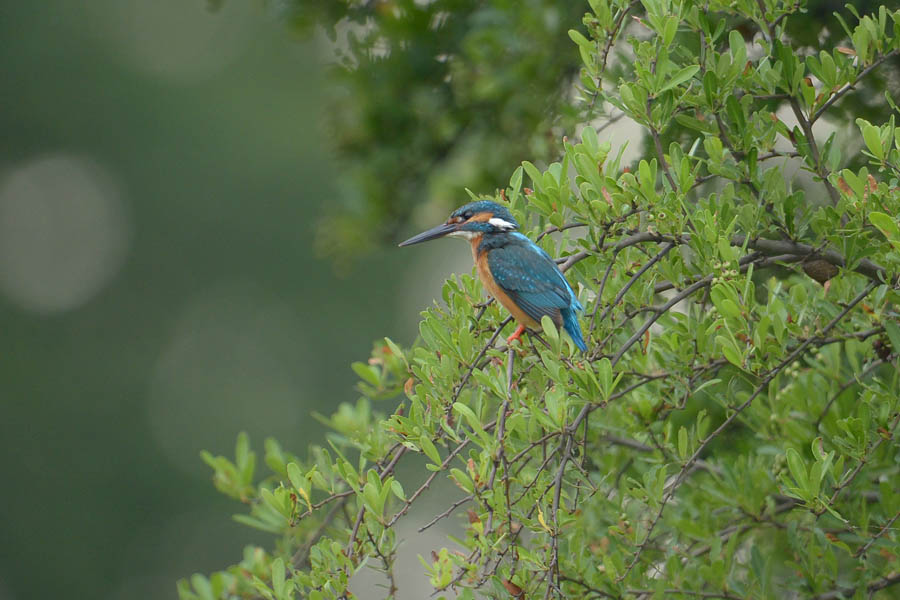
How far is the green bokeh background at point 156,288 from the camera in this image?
15117mm

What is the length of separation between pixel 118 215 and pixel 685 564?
52.4ft

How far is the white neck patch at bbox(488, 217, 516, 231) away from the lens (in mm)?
3137

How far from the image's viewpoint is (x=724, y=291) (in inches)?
83.4

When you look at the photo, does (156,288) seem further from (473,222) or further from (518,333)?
(518,333)

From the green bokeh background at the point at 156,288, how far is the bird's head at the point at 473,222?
38.0ft

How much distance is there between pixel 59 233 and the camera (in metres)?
17.8

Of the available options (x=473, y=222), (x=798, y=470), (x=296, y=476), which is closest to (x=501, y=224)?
(x=473, y=222)

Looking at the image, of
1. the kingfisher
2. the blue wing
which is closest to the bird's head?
the kingfisher

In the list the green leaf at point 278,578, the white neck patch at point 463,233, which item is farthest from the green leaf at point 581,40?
the green leaf at point 278,578

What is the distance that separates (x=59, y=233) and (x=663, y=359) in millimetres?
16928

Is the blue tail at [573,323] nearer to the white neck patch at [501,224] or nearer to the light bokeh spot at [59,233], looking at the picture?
the white neck patch at [501,224]

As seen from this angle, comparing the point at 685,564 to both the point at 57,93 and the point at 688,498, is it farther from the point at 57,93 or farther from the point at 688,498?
the point at 57,93

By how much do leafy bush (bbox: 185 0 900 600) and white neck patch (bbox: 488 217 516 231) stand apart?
37 centimetres

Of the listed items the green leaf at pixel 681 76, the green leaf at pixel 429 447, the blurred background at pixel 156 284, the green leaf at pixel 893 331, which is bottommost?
the green leaf at pixel 893 331
